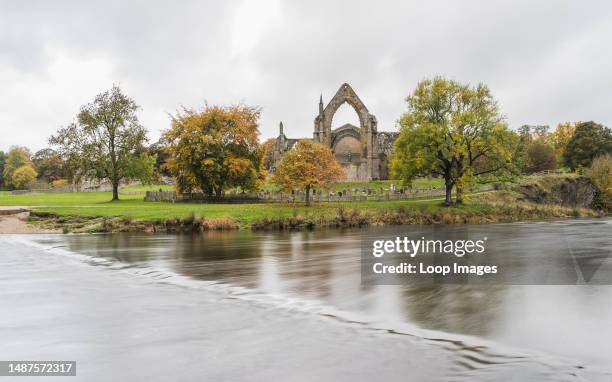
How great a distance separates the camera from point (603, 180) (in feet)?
244

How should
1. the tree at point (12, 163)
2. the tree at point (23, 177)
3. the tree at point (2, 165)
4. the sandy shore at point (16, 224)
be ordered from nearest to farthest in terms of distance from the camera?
the sandy shore at point (16, 224) → the tree at point (23, 177) → the tree at point (12, 163) → the tree at point (2, 165)

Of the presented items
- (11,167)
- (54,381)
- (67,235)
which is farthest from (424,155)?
(11,167)

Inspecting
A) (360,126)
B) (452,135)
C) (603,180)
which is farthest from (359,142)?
(452,135)

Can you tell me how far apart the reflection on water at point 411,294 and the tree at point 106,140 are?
33898 mm

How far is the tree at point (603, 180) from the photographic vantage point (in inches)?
2901

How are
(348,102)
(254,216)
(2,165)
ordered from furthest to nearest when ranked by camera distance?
(2,165) → (348,102) → (254,216)

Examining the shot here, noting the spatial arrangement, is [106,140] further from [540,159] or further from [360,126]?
[540,159]

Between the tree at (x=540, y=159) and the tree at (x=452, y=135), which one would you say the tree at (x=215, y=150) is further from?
the tree at (x=540, y=159)

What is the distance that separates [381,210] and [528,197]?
28.4m

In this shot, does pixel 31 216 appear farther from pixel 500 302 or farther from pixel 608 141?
pixel 608 141

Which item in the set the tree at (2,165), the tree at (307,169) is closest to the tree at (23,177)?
the tree at (2,165)

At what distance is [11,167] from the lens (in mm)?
126438

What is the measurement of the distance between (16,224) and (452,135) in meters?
38.0

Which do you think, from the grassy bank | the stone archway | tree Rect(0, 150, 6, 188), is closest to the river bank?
the grassy bank
